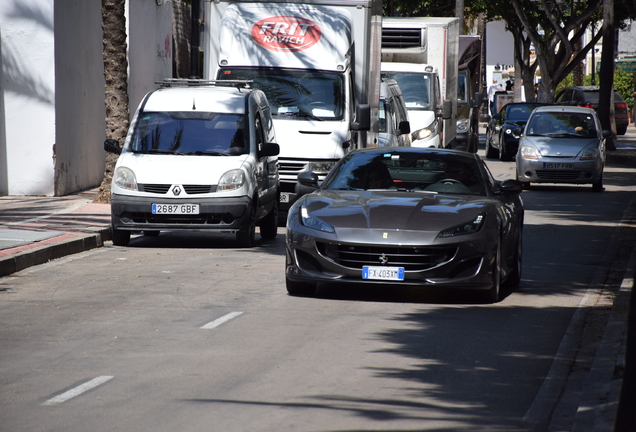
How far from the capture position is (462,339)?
309 inches

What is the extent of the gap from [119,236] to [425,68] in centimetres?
1278

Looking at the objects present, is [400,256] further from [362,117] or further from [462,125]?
[462,125]

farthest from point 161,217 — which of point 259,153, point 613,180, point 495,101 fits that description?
point 495,101

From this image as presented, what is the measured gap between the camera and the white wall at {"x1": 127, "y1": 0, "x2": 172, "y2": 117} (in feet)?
79.3

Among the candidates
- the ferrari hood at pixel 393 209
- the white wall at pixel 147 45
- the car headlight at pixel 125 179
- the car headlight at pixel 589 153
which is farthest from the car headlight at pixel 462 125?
the ferrari hood at pixel 393 209

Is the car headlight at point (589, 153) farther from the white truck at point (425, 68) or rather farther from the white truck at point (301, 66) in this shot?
the white truck at point (301, 66)

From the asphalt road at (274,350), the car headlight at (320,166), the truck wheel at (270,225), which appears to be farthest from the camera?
the car headlight at (320,166)

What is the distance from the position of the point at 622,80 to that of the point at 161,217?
5196 cm

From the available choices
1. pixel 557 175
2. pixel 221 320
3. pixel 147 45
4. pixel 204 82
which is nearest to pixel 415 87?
pixel 557 175

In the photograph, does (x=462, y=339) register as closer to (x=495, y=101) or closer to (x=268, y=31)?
(x=268, y=31)

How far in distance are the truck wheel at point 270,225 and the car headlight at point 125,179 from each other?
2.00 m

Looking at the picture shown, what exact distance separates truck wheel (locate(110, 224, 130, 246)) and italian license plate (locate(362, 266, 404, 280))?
5351 millimetres

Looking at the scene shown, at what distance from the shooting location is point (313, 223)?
9312 mm

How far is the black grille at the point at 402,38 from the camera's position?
24781 millimetres
